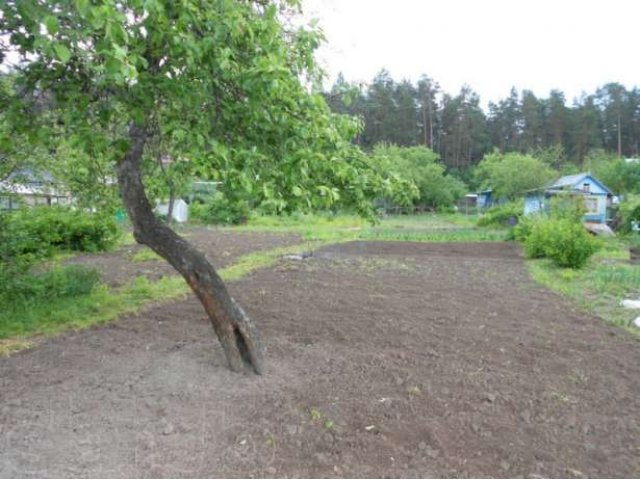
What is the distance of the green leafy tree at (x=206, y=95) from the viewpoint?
2820 millimetres

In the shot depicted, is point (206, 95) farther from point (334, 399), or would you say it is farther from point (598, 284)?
point (598, 284)

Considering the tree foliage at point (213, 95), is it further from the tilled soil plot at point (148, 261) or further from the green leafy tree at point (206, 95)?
the tilled soil plot at point (148, 261)

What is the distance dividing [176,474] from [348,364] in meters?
2.15

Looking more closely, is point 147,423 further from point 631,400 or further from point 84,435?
point 631,400

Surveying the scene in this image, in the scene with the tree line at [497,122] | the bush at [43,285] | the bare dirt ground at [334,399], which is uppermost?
the tree line at [497,122]

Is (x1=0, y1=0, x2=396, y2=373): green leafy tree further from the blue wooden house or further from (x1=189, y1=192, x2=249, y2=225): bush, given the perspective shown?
the blue wooden house

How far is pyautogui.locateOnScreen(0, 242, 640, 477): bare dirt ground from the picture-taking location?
3041 millimetres

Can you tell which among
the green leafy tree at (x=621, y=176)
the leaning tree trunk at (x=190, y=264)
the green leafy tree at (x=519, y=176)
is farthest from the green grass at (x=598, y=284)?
the green leafy tree at (x=519, y=176)

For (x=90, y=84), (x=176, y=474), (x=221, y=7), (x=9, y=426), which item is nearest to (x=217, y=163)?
(x=221, y=7)

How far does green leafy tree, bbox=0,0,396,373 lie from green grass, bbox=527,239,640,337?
5208 millimetres

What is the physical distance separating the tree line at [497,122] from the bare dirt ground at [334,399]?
48034 mm

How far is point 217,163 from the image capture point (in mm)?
3008

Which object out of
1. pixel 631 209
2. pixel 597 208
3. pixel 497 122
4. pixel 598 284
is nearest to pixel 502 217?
pixel 597 208

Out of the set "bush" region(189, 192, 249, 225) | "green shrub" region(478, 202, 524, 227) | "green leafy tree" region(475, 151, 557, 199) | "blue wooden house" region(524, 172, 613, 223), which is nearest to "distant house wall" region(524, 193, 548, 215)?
"blue wooden house" region(524, 172, 613, 223)
